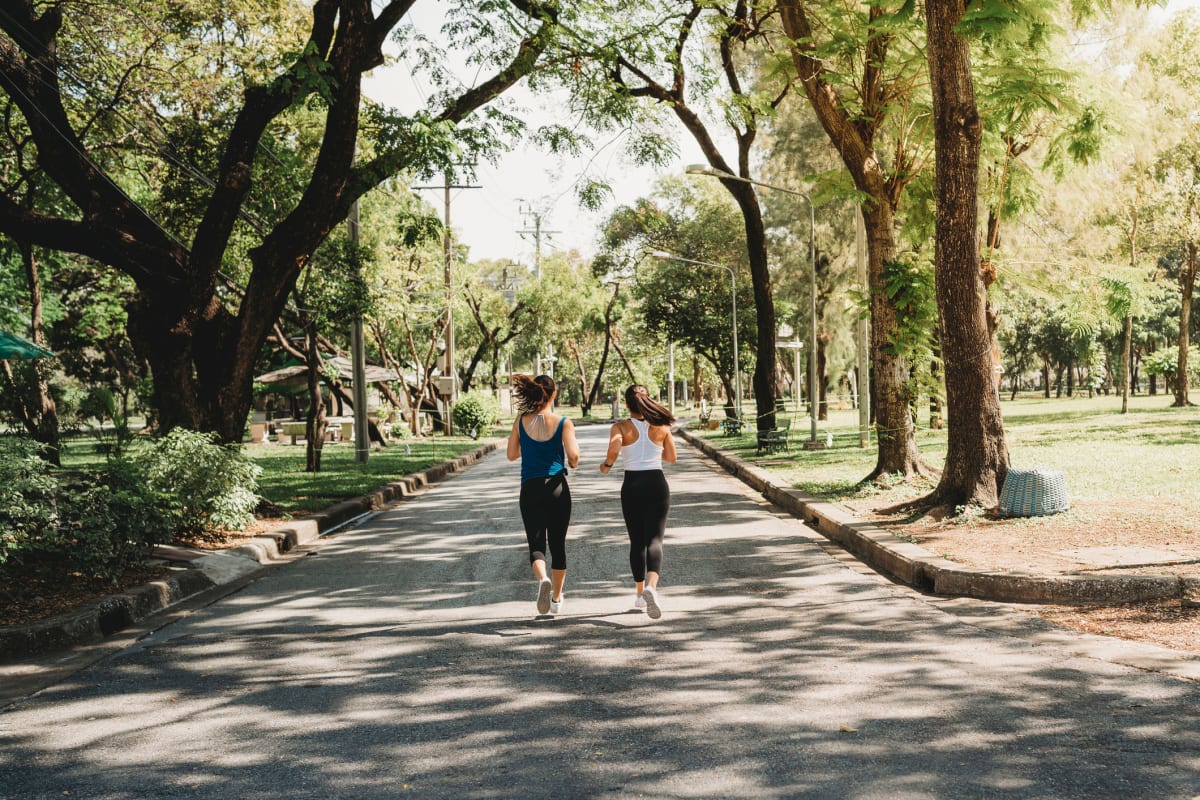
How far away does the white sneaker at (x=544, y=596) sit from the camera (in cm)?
709

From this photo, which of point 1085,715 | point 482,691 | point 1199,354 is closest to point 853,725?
point 1085,715

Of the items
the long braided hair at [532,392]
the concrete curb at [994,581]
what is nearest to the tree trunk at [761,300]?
the concrete curb at [994,581]

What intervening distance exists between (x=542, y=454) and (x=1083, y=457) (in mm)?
12413

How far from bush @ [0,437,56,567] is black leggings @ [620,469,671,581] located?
4.53 meters

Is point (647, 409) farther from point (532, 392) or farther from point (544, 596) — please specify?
point (544, 596)

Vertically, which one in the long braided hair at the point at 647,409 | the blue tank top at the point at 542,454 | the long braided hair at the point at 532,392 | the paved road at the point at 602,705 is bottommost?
the paved road at the point at 602,705

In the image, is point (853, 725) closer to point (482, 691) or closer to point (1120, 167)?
point (482, 691)

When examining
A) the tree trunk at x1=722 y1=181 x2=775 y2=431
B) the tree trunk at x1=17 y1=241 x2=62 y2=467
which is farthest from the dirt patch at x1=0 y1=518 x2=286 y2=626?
the tree trunk at x1=722 y1=181 x2=775 y2=431

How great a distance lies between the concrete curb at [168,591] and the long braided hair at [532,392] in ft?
11.4

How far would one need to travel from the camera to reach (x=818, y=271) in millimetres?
35219

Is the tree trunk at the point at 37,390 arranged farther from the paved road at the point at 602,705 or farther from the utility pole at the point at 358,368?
the paved road at the point at 602,705

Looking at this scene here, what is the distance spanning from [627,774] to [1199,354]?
39764 millimetres

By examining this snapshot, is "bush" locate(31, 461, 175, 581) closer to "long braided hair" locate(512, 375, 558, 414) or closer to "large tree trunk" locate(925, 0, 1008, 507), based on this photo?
"long braided hair" locate(512, 375, 558, 414)

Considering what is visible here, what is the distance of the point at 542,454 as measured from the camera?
7.34m
